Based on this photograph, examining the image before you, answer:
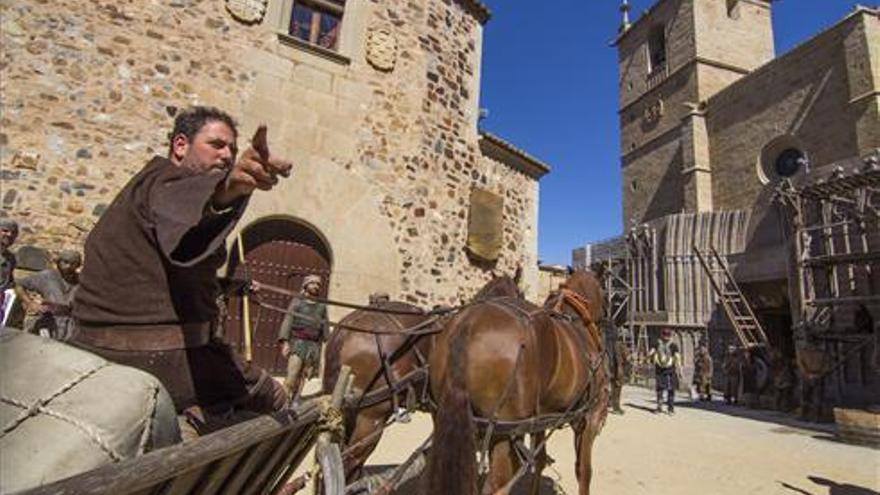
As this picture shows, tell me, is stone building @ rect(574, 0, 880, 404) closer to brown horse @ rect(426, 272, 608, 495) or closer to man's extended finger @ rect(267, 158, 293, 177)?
brown horse @ rect(426, 272, 608, 495)

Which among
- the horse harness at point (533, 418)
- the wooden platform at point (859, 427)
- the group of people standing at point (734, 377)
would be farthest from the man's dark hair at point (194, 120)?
the wooden platform at point (859, 427)

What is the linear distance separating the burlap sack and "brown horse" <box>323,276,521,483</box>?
2.84 meters

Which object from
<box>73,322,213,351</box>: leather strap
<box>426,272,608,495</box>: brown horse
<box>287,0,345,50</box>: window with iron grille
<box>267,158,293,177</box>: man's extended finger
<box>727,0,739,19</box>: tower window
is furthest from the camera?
<box>727,0,739,19</box>: tower window

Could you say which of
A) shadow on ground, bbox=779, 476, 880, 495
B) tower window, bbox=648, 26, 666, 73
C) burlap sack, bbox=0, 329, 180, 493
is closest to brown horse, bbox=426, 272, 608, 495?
burlap sack, bbox=0, 329, 180, 493

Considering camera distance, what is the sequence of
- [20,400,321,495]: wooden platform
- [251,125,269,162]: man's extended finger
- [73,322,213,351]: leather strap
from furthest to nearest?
[73,322,213,351]: leather strap → [251,125,269,162]: man's extended finger → [20,400,321,495]: wooden platform

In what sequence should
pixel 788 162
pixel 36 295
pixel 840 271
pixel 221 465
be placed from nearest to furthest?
pixel 221 465 < pixel 36 295 < pixel 840 271 < pixel 788 162

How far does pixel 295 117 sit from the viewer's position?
7961mm

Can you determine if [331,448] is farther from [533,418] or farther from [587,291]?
[587,291]

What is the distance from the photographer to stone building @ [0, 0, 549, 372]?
21.6ft

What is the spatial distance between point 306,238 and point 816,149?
2073cm

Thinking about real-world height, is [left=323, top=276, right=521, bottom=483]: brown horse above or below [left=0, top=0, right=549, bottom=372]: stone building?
below

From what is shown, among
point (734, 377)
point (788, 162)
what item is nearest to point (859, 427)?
point (734, 377)

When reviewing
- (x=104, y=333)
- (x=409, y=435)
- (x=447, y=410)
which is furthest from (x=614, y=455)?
(x=104, y=333)

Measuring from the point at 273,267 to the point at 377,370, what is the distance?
392 centimetres
